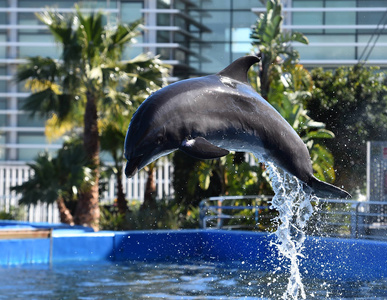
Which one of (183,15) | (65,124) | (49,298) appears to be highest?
(183,15)

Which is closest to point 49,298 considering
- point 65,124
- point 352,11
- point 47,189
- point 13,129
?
point 47,189

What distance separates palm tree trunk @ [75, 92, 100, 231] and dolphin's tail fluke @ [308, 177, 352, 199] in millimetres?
12528

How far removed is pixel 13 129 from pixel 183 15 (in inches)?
506

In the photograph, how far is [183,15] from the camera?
44.6m

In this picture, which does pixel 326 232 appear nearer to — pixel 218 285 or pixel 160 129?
pixel 218 285

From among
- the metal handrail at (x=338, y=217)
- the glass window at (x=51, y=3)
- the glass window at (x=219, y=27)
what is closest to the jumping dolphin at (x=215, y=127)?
the metal handrail at (x=338, y=217)

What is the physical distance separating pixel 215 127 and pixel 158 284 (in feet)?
17.3

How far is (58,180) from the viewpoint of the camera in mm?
18453

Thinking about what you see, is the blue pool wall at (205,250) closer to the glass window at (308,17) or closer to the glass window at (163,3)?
the glass window at (163,3)

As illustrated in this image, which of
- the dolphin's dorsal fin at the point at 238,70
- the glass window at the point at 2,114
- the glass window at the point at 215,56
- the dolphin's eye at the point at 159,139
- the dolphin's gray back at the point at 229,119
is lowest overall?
the dolphin's eye at the point at 159,139

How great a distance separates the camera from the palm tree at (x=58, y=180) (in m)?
18.1

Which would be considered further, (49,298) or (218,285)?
(218,285)

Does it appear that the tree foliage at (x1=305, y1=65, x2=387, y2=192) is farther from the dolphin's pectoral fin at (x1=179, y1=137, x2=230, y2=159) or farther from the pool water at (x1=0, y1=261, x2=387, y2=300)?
the dolphin's pectoral fin at (x1=179, y1=137, x2=230, y2=159)

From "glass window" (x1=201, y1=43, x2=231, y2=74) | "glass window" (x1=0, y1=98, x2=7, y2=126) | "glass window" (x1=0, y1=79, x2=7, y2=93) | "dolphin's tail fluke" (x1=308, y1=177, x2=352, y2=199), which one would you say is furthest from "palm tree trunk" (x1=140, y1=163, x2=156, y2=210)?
"glass window" (x1=0, y1=79, x2=7, y2=93)
